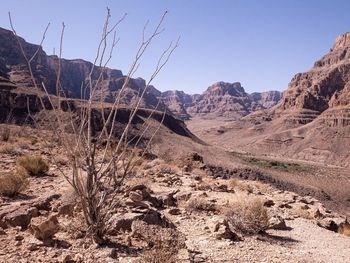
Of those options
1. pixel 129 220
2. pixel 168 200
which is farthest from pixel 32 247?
pixel 168 200

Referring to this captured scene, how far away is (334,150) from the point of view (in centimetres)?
8944

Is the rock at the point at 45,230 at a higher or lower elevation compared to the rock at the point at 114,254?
higher

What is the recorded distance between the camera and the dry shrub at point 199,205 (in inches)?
322

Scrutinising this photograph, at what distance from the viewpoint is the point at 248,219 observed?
7117 mm

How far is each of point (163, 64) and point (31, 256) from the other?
9.23 feet

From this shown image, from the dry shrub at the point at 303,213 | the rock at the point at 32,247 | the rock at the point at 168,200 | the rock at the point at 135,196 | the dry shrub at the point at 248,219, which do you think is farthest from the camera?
the dry shrub at the point at 303,213

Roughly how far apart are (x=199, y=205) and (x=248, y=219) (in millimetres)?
1409

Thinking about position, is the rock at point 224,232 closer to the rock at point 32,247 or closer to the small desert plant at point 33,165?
the rock at point 32,247

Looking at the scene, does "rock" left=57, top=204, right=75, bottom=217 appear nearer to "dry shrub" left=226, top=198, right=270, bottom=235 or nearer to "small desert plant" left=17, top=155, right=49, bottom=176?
"dry shrub" left=226, top=198, right=270, bottom=235

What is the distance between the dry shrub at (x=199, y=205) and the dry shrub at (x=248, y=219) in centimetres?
72

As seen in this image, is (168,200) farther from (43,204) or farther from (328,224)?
(328,224)

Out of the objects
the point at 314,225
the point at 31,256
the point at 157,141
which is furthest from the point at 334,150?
the point at 31,256

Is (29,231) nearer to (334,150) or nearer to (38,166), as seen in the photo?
(38,166)

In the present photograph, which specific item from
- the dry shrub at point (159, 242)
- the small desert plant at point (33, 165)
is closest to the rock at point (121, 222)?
the dry shrub at point (159, 242)
